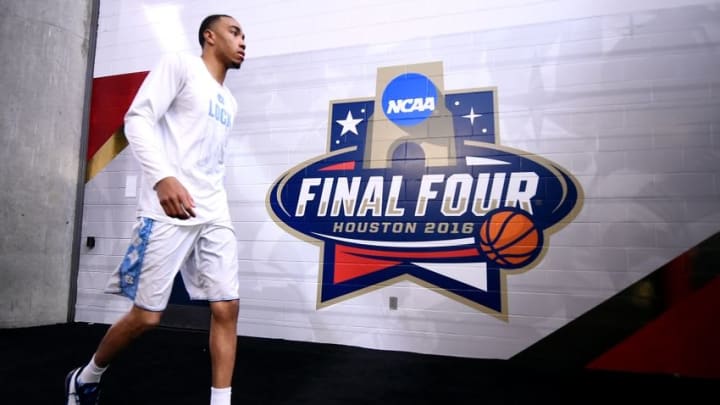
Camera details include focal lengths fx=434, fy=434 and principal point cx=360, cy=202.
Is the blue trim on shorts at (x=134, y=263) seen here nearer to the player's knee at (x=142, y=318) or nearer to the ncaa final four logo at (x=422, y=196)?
the player's knee at (x=142, y=318)

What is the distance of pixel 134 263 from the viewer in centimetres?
139

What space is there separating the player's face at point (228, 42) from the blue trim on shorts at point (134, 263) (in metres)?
0.67

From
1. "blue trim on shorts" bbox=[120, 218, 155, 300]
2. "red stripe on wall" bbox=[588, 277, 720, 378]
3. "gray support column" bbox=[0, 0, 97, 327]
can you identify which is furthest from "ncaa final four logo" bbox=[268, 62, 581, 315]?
"gray support column" bbox=[0, 0, 97, 327]

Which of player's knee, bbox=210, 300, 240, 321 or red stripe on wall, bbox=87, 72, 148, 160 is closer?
player's knee, bbox=210, 300, 240, 321

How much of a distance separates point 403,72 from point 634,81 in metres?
1.30

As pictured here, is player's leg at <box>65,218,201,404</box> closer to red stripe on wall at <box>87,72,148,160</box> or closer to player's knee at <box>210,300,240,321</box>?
player's knee at <box>210,300,240,321</box>

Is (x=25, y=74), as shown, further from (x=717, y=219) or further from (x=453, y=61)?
(x=717, y=219)

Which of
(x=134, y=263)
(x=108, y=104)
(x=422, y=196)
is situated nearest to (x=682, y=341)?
(x=422, y=196)

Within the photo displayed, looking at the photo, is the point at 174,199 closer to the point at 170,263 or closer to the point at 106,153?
the point at 170,263

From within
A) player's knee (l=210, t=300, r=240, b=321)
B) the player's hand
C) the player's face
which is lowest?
player's knee (l=210, t=300, r=240, b=321)

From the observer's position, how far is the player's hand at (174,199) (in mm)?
1275

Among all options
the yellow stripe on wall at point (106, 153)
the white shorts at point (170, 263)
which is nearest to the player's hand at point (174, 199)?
the white shorts at point (170, 263)

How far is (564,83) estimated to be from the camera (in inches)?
97.8

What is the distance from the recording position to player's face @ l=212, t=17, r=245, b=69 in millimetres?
1588
